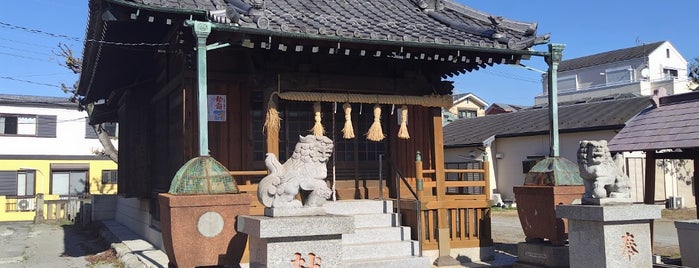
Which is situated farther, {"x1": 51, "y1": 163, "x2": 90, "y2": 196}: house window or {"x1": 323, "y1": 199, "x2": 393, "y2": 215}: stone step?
{"x1": 51, "y1": 163, "x2": 90, "y2": 196}: house window

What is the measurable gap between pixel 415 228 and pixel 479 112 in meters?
35.5

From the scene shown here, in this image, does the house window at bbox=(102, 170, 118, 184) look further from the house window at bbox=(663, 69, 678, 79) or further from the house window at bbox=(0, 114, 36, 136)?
the house window at bbox=(663, 69, 678, 79)

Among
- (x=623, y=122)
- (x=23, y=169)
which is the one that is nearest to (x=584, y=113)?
(x=623, y=122)

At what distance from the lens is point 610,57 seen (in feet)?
160

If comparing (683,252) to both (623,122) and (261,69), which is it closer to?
(261,69)

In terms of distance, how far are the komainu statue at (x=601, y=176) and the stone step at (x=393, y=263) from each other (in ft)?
9.23

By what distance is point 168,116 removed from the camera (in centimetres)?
1255

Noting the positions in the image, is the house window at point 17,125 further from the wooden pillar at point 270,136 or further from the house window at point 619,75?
the house window at point 619,75

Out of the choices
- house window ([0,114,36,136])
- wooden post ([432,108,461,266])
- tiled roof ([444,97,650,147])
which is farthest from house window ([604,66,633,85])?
house window ([0,114,36,136])

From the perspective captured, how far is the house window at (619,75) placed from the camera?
152 feet

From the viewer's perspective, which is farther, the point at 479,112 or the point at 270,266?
the point at 479,112

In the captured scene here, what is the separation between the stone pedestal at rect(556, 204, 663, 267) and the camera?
7523 mm

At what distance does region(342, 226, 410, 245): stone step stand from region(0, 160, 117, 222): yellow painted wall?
2121cm

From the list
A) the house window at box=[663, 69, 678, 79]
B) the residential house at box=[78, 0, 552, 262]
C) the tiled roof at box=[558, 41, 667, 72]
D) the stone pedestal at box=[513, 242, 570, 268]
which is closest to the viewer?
the residential house at box=[78, 0, 552, 262]
